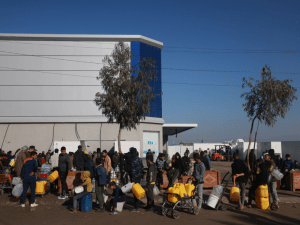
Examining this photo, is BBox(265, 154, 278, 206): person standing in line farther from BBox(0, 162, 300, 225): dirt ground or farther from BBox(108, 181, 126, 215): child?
BBox(108, 181, 126, 215): child

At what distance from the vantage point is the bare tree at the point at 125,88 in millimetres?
15148

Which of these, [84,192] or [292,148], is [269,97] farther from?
[292,148]

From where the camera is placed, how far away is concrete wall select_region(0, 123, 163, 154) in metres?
28.7

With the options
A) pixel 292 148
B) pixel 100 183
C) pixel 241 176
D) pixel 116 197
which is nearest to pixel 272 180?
pixel 241 176

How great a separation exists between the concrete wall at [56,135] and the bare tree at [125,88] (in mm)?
13912

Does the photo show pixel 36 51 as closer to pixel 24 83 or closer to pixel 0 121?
pixel 24 83

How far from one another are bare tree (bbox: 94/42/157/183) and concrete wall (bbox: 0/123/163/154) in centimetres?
1391

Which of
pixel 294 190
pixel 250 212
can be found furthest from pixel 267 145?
pixel 250 212

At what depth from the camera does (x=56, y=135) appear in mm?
28922

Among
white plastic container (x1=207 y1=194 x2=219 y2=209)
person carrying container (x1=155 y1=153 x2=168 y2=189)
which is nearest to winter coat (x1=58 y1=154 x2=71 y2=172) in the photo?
person carrying container (x1=155 y1=153 x2=168 y2=189)

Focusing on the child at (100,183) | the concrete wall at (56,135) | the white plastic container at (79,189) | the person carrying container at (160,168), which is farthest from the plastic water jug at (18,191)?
the concrete wall at (56,135)

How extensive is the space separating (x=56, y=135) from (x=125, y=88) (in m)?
16.8

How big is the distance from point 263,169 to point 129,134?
21.9m

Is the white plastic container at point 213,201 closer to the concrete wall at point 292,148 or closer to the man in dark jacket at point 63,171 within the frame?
the man in dark jacket at point 63,171
